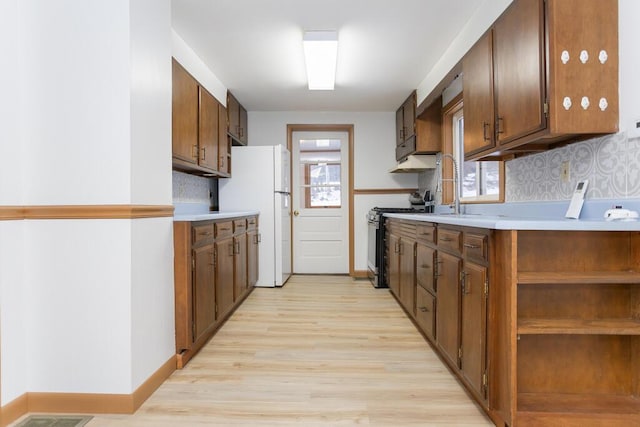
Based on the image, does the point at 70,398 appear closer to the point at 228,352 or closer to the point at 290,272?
the point at 228,352

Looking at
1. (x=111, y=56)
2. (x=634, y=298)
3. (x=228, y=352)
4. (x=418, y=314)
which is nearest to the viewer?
(x=634, y=298)

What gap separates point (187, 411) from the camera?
5.89ft

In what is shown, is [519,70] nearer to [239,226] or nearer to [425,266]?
[425,266]

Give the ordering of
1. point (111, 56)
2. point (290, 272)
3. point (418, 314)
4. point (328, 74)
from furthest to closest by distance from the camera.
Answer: point (290, 272), point (328, 74), point (418, 314), point (111, 56)

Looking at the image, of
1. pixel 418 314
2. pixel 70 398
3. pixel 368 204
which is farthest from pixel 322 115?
pixel 70 398

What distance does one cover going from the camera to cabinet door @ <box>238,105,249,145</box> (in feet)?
15.9

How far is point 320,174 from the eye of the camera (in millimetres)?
5453

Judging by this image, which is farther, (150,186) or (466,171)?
(466,171)

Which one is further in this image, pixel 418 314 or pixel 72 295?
pixel 418 314

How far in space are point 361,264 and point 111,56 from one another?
13.7ft

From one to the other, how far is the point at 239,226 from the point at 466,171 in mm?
2280

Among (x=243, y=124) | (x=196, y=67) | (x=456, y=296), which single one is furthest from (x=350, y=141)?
(x=456, y=296)

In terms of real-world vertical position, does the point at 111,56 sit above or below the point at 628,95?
above

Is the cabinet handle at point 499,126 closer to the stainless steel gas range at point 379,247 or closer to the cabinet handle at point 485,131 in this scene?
the cabinet handle at point 485,131
